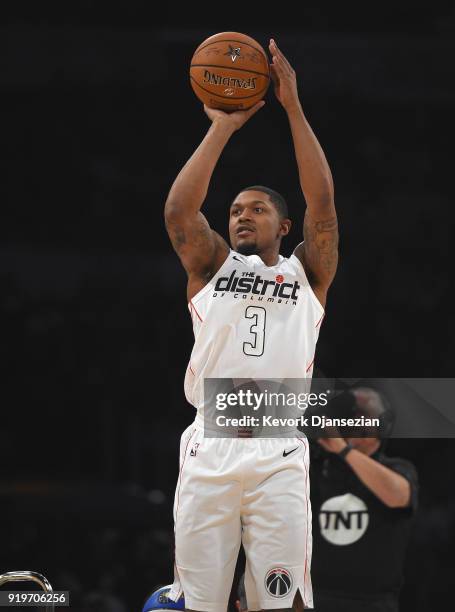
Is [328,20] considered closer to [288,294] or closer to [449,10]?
[449,10]

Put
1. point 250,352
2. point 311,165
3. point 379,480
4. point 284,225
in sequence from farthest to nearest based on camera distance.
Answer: point 379,480
point 284,225
point 311,165
point 250,352

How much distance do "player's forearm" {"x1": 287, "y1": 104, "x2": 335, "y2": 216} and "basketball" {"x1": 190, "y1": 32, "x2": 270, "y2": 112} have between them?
22 cm

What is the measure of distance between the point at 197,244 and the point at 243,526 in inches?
48.7

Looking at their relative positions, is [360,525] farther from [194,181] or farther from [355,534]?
[194,181]

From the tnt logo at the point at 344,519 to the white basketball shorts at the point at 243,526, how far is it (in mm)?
1402

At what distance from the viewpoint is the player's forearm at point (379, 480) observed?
514 cm

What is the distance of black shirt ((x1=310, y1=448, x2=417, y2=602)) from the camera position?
509cm

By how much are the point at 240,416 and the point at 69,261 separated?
21.7ft

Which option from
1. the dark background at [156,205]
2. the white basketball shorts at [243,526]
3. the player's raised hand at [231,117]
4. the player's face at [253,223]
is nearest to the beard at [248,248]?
the player's face at [253,223]

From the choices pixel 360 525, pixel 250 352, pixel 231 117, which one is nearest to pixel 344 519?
pixel 360 525

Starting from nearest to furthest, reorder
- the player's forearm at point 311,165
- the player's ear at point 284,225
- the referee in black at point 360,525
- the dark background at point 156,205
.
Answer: the player's forearm at point 311,165, the player's ear at point 284,225, the referee in black at point 360,525, the dark background at point 156,205

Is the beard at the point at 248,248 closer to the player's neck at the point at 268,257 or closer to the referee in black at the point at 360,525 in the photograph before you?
the player's neck at the point at 268,257

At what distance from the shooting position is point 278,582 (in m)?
3.72
